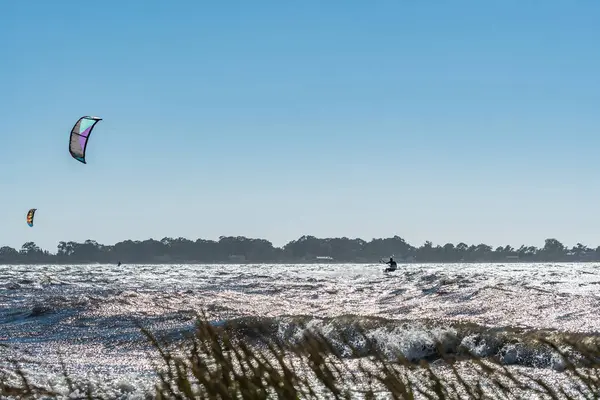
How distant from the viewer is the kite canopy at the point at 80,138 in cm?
1925

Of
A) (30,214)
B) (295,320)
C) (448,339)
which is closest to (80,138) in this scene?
(295,320)

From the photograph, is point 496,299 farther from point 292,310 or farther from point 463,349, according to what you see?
point 463,349

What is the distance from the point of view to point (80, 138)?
1958 cm

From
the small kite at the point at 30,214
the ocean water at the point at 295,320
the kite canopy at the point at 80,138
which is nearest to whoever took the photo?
the ocean water at the point at 295,320

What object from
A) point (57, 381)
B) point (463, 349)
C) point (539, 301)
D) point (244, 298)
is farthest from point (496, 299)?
point (463, 349)

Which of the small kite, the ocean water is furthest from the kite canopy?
the small kite

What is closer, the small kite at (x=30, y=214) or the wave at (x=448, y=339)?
the wave at (x=448, y=339)

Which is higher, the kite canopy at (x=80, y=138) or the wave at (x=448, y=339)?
the kite canopy at (x=80, y=138)

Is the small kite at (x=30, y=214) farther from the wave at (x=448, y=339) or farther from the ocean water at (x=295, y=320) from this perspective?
the wave at (x=448, y=339)

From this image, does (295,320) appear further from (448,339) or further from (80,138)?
(80,138)

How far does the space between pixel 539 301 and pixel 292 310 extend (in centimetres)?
794

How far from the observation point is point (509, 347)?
47.0 ft

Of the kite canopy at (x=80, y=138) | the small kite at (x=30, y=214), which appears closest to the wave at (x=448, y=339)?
the kite canopy at (x=80, y=138)

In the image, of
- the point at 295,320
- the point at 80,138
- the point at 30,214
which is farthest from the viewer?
the point at 30,214
